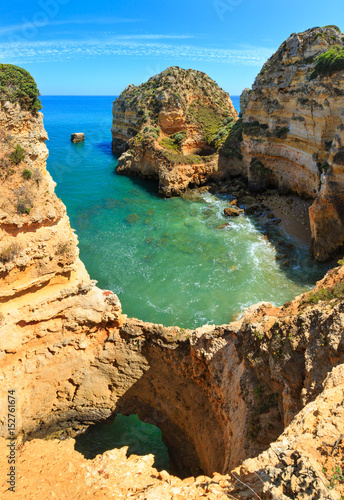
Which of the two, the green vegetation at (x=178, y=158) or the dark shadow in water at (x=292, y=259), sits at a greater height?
the green vegetation at (x=178, y=158)

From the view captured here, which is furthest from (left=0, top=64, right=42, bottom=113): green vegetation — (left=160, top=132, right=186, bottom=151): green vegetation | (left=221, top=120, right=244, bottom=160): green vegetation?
(left=221, top=120, right=244, bottom=160): green vegetation

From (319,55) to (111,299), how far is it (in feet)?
93.0

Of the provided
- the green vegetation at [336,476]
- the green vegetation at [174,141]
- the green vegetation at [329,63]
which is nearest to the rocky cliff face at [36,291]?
the green vegetation at [336,476]

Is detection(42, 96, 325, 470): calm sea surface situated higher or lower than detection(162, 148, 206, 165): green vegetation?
lower

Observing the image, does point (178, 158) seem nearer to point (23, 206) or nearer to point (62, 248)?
point (62, 248)

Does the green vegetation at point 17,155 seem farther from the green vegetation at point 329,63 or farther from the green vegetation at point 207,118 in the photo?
the green vegetation at point 207,118

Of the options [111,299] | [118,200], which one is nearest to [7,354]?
[111,299]

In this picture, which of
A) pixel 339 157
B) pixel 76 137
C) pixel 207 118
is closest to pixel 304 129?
pixel 339 157

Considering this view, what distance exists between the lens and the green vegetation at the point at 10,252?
9.73 metres

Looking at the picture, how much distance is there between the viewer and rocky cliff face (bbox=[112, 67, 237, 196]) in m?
36.3

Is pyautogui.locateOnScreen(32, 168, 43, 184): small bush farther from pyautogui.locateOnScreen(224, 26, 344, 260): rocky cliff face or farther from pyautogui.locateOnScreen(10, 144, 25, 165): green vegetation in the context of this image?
pyautogui.locateOnScreen(224, 26, 344, 260): rocky cliff face

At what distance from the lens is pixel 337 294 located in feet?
27.3

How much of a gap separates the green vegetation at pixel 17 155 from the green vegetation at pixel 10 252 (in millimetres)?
3224

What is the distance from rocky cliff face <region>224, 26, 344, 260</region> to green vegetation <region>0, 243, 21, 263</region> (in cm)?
1947
